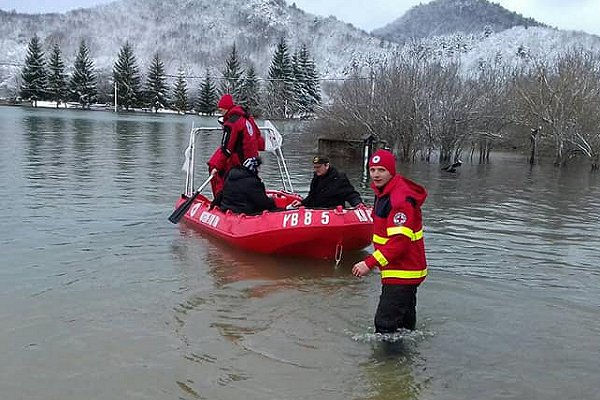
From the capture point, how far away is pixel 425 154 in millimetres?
26703

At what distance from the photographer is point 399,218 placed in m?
5.00

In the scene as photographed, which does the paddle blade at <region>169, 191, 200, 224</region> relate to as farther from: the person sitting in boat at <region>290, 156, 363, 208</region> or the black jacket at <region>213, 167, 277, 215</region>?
the person sitting in boat at <region>290, 156, 363, 208</region>

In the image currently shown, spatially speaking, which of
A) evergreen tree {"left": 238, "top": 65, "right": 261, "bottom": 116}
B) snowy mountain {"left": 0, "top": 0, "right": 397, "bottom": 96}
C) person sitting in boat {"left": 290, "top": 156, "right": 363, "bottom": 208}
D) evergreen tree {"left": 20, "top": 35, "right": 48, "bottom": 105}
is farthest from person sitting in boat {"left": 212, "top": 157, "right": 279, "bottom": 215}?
snowy mountain {"left": 0, "top": 0, "right": 397, "bottom": 96}

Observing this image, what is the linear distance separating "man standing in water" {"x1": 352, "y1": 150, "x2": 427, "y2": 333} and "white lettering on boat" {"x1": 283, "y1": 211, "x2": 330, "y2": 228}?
291 cm

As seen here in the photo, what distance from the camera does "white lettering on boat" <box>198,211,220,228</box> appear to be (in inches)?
379

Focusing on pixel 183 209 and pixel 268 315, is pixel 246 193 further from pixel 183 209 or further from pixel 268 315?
pixel 268 315

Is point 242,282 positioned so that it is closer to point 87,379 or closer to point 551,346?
point 87,379

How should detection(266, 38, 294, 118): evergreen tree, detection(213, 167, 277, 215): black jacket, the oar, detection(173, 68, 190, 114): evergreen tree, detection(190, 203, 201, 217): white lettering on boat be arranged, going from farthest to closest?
1. detection(173, 68, 190, 114): evergreen tree
2. detection(266, 38, 294, 118): evergreen tree
3. detection(190, 203, 201, 217): white lettering on boat
4. the oar
5. detection(213, 167, 277, 215): black jacket

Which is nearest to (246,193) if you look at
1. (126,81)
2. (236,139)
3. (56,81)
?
(236,139)

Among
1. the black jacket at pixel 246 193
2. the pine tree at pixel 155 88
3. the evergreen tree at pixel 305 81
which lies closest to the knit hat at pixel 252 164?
the black jacket at pixel 246 193

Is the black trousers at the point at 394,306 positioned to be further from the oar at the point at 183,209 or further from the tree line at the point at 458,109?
the tree line at the point at 458,109

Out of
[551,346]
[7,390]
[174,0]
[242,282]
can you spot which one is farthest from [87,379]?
[174,0]

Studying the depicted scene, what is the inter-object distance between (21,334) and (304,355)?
2490 mm

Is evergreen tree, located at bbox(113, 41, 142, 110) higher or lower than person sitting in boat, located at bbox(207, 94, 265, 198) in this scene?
higher
